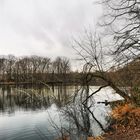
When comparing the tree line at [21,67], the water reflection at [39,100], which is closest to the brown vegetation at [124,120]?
the water reflection at [39,100]

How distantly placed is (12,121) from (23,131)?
5.69 m

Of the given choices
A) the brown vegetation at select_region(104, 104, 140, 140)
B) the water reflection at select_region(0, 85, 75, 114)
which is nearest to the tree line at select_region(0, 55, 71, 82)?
the water reflection at select_region(0, 85, 75, 114)

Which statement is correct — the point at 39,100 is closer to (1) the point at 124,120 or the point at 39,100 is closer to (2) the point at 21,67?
(1) the point at 124,120

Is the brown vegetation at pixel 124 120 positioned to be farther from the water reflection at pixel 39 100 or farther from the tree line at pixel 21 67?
the tree line at pixel 21 67

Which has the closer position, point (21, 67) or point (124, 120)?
point (124, 120)

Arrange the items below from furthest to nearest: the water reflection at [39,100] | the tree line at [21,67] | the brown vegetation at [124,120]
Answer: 1. the tree line at [21,67]
2. the water reflection at [39,100]
3. the brown vegetation at [124,120]

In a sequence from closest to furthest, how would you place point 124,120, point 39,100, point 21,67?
point 124,120 < point 39,100 < point 21,67

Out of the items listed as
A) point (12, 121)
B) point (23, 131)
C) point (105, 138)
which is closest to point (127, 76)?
point (105, 138)

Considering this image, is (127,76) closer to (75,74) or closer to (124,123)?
(124,123)

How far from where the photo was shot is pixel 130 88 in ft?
68.4

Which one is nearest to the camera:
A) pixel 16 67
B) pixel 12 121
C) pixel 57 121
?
pixel 57 121

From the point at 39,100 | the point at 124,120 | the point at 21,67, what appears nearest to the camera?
the point at 124,120

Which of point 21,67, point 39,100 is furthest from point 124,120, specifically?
point 21,67

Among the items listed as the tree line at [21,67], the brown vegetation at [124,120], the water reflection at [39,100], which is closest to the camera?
the brown vegetation at [124,120]
